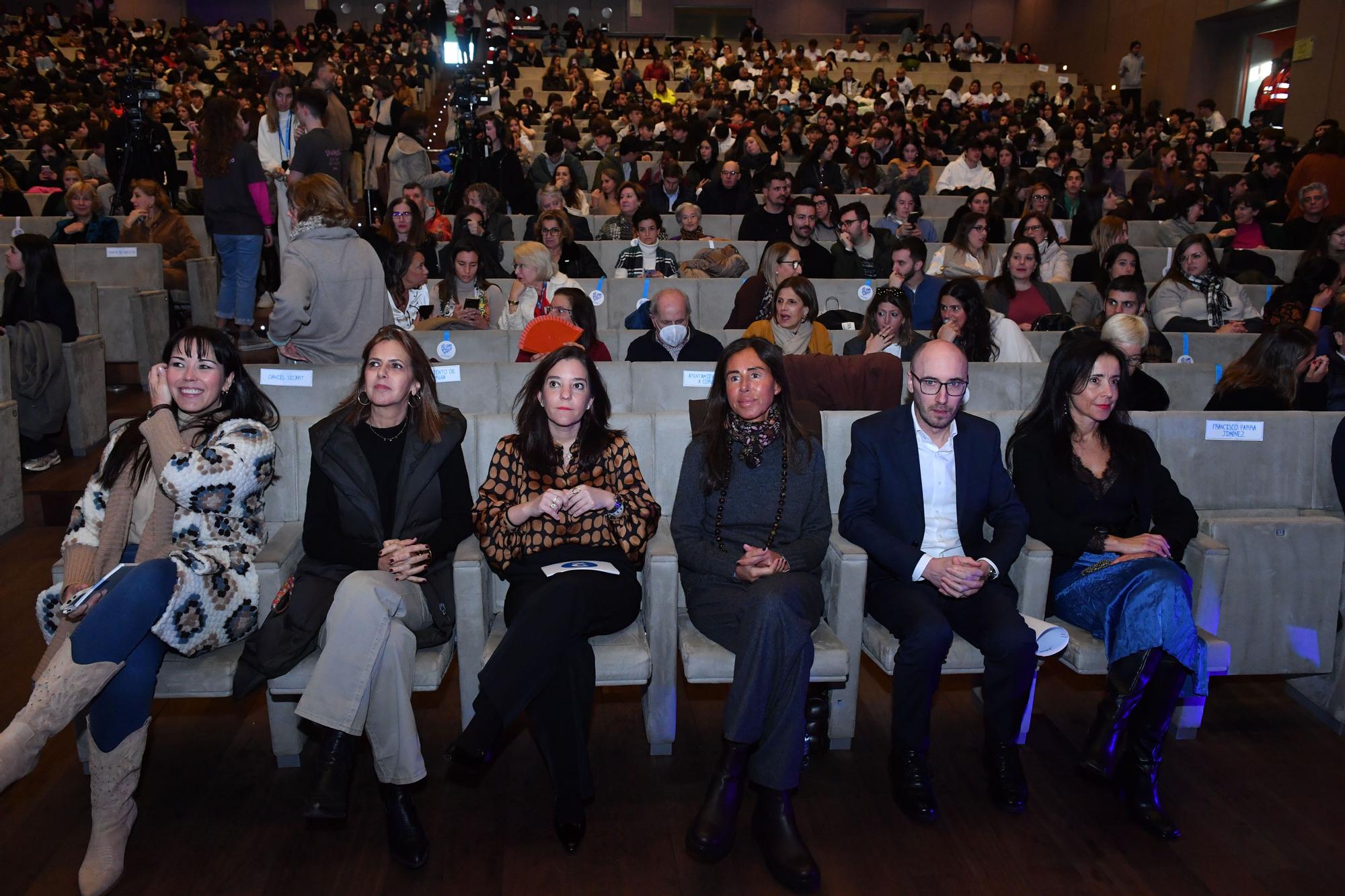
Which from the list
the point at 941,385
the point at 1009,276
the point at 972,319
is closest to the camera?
the point at 941,385

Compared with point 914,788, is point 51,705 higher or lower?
higher

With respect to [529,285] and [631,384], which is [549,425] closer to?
[631,384]

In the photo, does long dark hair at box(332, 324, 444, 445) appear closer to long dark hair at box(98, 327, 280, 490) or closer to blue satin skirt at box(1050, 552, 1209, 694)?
long dark hair at box(98, 327, 280, 490)

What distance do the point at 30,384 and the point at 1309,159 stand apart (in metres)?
9.14

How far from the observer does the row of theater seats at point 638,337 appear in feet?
13.6

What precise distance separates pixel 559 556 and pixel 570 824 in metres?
0.67

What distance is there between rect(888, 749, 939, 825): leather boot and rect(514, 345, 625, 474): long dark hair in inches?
43.9

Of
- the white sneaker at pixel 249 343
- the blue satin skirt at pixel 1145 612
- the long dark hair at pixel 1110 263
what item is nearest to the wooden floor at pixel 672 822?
the blue satin skirt at pixel 1145 612

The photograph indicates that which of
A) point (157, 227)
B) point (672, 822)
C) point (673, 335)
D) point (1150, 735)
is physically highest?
point (157, 227)

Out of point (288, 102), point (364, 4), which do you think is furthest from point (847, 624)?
point (364, 4)

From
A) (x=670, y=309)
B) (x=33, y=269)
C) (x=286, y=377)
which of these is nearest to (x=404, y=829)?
(x=286, y=377)

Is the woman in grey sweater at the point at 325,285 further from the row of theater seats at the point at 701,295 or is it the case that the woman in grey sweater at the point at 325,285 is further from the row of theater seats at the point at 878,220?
the row of theater seats at the point at 878,220

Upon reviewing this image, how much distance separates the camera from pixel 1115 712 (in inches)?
97.7

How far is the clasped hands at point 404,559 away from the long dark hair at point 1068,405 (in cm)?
171
